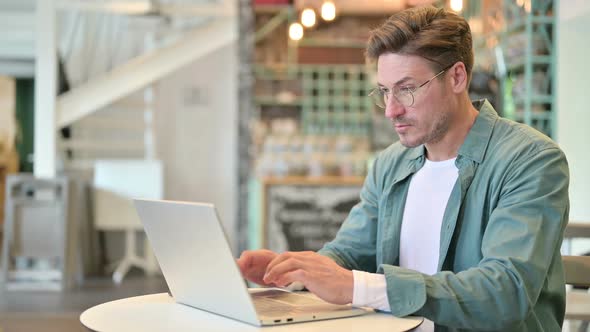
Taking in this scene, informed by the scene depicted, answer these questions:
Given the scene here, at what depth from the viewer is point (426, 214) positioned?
202cm

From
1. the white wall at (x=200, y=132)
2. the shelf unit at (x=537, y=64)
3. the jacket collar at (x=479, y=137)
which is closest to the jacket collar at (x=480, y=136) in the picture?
the jacket collar at (x=479, y=137)

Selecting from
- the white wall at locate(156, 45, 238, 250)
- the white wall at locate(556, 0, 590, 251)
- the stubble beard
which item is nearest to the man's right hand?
the stubble beard

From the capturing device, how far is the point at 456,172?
200 centimetres

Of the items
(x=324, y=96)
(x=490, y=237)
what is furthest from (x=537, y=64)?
(x=324, y=96)

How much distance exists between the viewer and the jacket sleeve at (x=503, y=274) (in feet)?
5.41

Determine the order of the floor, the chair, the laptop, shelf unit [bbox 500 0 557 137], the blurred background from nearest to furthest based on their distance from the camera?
1. the laptop
2. the chair
3. shelf unit [bbox 500 0 557 137]
4. the blurred background
5. the floor

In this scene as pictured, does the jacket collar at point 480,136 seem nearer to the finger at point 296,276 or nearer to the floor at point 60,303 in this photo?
the finger at point 296,276

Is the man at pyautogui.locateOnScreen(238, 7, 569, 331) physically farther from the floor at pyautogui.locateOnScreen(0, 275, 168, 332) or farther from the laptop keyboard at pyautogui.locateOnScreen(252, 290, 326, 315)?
the floor at pyautogui.locateOnScreen(0, 275, 168, 332)

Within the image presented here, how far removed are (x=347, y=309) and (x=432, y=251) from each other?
0.34 m

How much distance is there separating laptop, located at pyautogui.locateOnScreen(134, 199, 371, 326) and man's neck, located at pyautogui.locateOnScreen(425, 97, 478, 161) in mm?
486

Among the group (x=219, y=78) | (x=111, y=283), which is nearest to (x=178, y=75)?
(x=219, y=78)

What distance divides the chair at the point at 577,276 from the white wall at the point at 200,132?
7.51 meters

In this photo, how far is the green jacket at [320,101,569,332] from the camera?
1654 millimetres

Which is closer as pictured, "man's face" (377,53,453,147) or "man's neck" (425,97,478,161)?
"man's face" (377,53,453,147)
